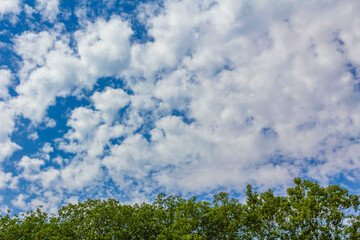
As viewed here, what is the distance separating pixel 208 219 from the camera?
34.5m

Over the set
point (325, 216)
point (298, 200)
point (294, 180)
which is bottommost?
point (325, 216)

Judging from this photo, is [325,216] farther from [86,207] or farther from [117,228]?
[86,207]

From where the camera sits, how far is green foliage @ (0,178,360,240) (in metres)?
30.9

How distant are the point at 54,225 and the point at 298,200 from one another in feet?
105

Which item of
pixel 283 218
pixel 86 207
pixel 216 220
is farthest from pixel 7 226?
pixel 283 218

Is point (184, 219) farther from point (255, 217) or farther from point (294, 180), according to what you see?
point (294, 180)

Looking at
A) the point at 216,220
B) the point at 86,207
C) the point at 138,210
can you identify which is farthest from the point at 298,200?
the point at 86,207

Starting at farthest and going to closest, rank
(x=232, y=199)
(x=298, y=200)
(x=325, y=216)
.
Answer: (x=232, y=199), (x=298, y=200), (x=325, y=216)

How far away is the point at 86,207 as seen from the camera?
123 ft

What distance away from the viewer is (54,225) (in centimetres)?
3478

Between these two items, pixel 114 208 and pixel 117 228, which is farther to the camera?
pixel 114 208

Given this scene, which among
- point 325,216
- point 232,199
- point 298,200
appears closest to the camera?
point 325,216

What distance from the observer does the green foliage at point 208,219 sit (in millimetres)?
30875

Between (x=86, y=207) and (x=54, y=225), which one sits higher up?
(x=86, y=207)
